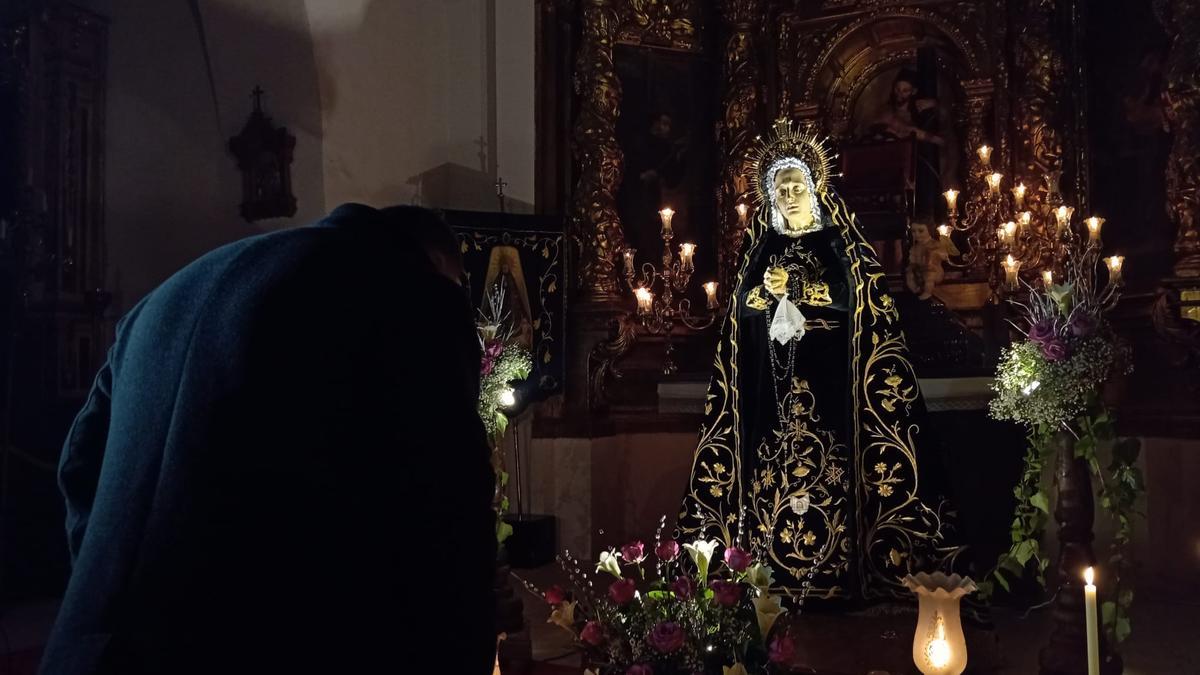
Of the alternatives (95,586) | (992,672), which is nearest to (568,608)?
(95,586)

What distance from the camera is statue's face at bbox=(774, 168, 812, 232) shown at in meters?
6.16

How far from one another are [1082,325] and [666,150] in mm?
5036

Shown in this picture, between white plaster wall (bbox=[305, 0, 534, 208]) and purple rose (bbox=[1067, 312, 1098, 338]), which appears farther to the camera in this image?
white plaster wall (bbox=[305, 0, 534, 208])

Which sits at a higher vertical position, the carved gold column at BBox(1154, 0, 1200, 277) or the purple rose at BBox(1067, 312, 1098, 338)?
the carved gold column at BBox(1154, 0, 1200, 277)

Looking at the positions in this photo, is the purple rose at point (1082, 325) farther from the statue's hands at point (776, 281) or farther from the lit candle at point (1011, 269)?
the lit candle at point (1011, 269)

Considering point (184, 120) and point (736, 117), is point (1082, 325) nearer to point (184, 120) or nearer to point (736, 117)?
point (736, 117)

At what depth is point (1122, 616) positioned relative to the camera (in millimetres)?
4941

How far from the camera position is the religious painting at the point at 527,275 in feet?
27.2

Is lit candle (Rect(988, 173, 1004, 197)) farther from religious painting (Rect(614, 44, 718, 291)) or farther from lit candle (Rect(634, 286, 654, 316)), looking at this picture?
lit candle (Rect(634, 286, 654, 316))

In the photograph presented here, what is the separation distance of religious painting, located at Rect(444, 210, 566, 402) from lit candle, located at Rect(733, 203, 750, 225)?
1440mm

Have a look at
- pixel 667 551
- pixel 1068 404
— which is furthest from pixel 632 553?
pixel 1068 404

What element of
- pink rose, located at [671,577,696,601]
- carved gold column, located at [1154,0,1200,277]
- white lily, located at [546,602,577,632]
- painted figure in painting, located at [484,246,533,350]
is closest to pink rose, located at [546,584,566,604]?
white lily, located at [546,602,577,632]

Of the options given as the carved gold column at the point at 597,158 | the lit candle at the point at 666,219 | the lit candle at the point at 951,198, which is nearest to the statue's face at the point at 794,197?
the lit candle at the point at 666,219

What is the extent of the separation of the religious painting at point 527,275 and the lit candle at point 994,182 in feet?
10.8
